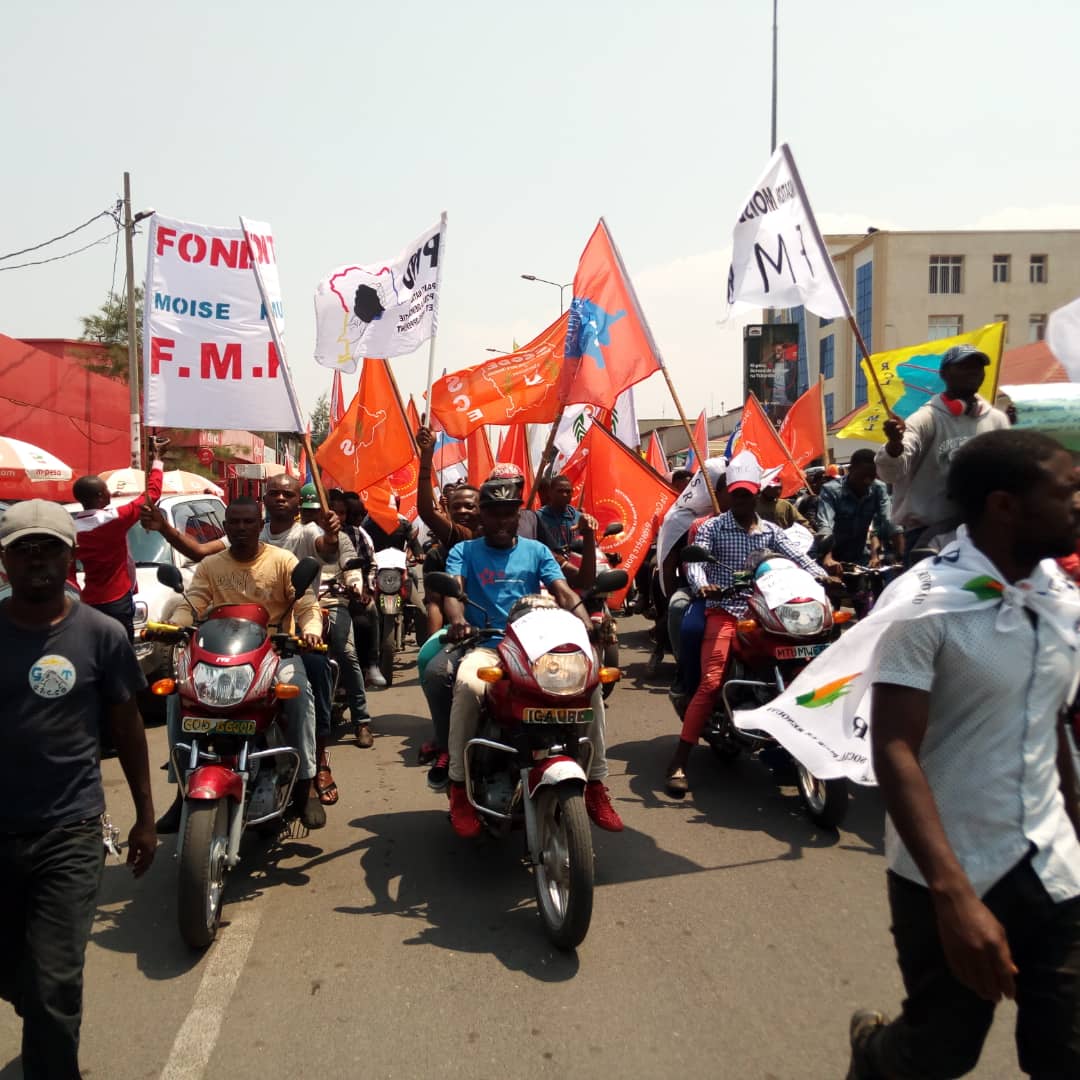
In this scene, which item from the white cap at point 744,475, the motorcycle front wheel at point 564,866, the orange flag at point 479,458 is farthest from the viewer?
the orange flag at point 479,458

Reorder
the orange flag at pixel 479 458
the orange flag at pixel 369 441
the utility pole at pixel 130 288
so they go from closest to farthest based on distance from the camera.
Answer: the orange flag at pixel 369 441 < the orange flag at pixel 479 458 < the utility pole at pixel 130 288

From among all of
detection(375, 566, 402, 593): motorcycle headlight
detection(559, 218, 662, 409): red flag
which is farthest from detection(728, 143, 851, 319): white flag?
detection(375, 566, 402, 593): motorcycle headlight

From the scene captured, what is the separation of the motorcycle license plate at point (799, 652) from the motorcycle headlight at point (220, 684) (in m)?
2.79

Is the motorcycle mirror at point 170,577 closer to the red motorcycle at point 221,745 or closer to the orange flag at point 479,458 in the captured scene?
the red motorcycle at point 221,745

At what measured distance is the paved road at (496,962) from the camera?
10.5 feet

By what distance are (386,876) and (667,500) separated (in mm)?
5311

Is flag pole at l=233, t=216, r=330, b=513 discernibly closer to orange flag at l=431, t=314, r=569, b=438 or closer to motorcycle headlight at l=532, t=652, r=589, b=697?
orange flag at l=431, t=314, r=569, b=438

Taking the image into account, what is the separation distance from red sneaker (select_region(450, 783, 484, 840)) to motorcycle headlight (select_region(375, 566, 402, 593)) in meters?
4.61

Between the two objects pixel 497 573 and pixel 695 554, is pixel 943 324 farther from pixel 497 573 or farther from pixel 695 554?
pixel 497 573

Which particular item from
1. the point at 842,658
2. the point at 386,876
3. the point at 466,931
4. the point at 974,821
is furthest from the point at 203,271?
the point at 974,821

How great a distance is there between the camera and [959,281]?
52562 mm

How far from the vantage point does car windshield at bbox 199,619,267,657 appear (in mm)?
4426

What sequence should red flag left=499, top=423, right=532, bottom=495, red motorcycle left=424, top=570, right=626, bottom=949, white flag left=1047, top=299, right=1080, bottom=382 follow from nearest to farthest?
red motorcycle left=424, top=570, right=626, bottom=949 → white flag left=1047, top=299, right=1080, bottom=382 → red flag left=499, top=423, right=532, bottom=495

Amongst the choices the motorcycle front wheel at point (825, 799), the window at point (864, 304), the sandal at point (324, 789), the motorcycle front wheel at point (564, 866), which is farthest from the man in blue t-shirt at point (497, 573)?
the window at point (864, 304)
